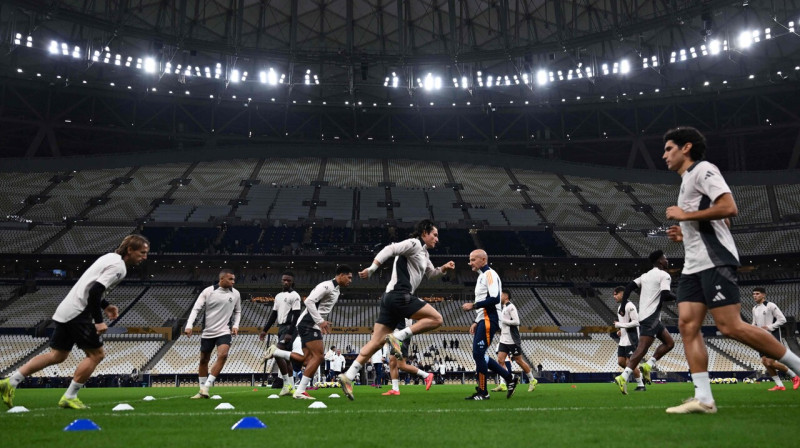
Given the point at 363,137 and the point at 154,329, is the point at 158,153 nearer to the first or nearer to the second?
the point at 363,137

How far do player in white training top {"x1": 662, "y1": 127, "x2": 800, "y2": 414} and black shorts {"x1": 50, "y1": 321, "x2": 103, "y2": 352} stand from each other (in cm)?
743

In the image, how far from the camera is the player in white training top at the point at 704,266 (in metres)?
5.82

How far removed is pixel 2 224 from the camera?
46.1 metres

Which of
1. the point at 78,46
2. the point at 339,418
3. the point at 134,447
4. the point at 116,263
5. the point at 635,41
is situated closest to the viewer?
the point at 134,447

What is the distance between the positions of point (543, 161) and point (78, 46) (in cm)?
4109

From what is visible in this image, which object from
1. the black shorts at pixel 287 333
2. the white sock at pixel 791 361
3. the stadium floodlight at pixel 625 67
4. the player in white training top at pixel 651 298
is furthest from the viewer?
the stadium floodlight at pixel 625 67

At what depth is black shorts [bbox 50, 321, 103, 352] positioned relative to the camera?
8.48 meters

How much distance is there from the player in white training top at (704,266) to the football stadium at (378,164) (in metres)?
24.5

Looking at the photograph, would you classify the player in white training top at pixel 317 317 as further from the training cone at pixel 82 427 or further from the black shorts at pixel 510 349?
the training cone at pixel 82 427

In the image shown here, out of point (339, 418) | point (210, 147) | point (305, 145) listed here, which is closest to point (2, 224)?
point (210, 147)

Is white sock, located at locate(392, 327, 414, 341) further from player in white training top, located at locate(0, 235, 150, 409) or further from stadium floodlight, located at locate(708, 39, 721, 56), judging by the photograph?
stadium floodlight, located at locate(708, 39, 721, 56)

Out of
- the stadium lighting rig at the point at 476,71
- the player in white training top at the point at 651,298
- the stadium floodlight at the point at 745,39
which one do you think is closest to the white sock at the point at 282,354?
the player in white training top at the point at 651,298

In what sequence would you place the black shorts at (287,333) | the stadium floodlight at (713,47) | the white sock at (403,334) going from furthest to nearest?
the stadium floodlight at (713,47) < the black shorts at (287,333) < the white sock at (403,334)

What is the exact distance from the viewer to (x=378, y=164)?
60.9 meters
